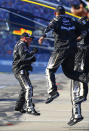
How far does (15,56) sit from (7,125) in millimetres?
1802

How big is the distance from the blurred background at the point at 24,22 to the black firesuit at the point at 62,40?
80.2 ft

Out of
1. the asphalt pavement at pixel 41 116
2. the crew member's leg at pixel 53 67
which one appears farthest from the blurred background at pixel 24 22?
the crew member's leg at pixel 53 67

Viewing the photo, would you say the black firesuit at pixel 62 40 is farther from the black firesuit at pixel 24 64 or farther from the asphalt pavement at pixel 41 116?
the black firesuit at pixel 24 64

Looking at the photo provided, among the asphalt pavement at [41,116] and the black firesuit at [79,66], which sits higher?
the black firesuit at [79,66]

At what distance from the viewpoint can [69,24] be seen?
7.44m

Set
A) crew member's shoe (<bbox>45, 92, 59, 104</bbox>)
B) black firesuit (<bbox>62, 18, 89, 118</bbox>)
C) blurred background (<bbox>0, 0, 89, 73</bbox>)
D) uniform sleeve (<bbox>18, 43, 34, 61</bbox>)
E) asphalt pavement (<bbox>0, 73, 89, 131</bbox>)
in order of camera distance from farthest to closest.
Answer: blurred background (<bbox>0, 0, 89, 73</bbox>)
uniform sleeve (<bbox>18, 43, 34, 61</bbox>)
asphalt pavement (<bbox>0, 73, 89, 131</bbox>)
crew member's shoe (<bbox>45, 92, 59, 104</bbox>)
black firesuit (<bbox>62, 18, 89, 118</bbox>)

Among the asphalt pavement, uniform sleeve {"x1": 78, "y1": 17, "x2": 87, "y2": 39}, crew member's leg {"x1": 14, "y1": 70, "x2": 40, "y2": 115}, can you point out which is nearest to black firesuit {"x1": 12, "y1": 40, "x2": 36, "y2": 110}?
crew member's leg {"x1": 14, "y1": 70, "x2": 40, "y2": 115}

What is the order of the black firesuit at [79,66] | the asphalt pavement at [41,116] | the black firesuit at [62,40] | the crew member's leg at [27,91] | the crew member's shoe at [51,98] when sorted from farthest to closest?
the crew member's leg at [27,91]
the asphalt pavement at [41,116]
the crew member's shoe at [51,98]
the black firesuit at [62,40]
the black firesuit at [79,66]

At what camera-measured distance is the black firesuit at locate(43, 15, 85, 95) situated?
24.4ft

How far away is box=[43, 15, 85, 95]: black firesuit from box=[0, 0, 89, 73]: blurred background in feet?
80.2

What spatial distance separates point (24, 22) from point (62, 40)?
25875 millimetres

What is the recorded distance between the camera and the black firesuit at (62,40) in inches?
293

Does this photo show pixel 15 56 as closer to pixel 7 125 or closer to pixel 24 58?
pixel 24 58

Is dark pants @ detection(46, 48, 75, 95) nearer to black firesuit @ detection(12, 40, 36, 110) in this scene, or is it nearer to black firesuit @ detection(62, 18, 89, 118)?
black firesuit @ detection(62, 18, 89, 118)
